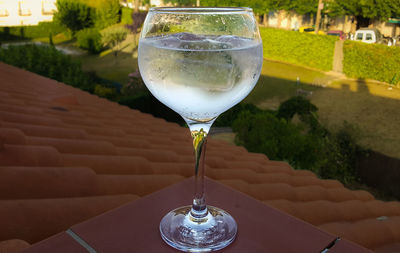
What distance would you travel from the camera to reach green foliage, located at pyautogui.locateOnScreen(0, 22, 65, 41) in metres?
34.2

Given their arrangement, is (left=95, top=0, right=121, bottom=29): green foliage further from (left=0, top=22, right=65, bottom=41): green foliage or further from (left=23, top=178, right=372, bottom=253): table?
(left=23, top=178, right=372, bottom=253): table

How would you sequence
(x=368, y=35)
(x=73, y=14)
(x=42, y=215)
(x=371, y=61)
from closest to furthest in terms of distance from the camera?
(x=42, y=215) < (x=371, y=61) < (x=368, y=35) < (x=73, y=14)

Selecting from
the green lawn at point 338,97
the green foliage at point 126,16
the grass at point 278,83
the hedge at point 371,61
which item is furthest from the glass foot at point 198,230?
the green foliage at point 126,16

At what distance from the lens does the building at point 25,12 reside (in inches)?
1503

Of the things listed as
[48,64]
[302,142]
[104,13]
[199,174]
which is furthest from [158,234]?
[104,13]

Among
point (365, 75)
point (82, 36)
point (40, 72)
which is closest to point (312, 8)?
point (365, 75)

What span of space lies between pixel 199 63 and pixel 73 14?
37.2 metres

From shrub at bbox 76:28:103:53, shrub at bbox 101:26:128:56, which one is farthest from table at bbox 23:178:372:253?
shrub at bbox 76:28:103:53

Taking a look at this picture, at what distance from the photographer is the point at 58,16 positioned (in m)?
35.1

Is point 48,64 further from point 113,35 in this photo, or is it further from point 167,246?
point 113,35

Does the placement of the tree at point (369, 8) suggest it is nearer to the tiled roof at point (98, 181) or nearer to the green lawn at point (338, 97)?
the green lawn at point (338, 97)

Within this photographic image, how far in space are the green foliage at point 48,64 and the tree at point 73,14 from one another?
22.1 meters

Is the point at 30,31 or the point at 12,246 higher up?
the point at 12,246

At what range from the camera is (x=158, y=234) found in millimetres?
1068
